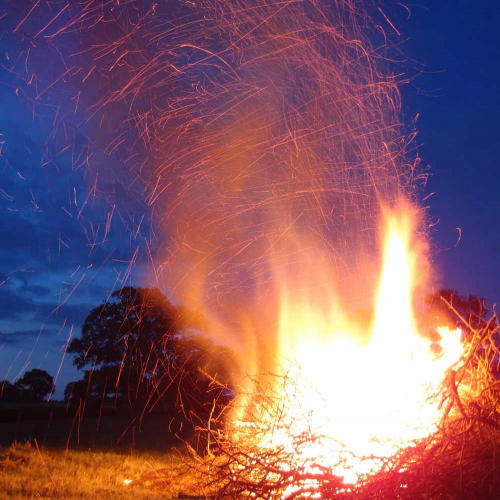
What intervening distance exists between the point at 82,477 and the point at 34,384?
1555cm

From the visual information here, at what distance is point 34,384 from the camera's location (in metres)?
20.8

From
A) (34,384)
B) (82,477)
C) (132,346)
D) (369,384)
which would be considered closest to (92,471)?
(82,477)

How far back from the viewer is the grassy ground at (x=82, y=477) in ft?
18.9

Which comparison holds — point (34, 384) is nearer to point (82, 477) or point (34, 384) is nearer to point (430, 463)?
point (82, 477)

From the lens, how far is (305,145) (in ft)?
27.7

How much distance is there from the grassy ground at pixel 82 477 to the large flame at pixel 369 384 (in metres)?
1.39

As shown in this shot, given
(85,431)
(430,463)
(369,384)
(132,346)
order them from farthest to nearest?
(132,346) → (85,431) → (369,384) → (430,463)

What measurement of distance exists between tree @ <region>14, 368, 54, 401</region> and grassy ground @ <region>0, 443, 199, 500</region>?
13.6 meters

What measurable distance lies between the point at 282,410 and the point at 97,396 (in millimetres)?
15918

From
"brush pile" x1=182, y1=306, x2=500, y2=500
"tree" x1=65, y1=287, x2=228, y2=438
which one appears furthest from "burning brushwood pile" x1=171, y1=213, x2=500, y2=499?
"tree" x1=65, y1=287, x2=228, y2=438

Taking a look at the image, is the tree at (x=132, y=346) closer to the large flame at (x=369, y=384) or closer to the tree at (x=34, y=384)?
the tree at (x=34, y=384)

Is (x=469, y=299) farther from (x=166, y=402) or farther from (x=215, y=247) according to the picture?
(x=166, y=402)

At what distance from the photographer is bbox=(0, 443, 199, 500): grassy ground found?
18.9 feet

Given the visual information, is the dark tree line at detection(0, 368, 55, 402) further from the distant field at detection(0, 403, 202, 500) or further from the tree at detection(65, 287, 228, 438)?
the distant field at detection(0, 403, 202, 500)
